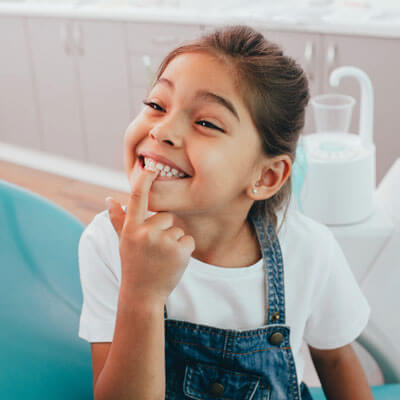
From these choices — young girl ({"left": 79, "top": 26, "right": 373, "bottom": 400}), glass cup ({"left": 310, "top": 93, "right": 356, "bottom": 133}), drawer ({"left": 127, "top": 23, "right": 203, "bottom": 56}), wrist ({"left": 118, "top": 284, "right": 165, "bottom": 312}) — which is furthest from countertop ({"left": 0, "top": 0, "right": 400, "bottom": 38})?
wrist ({"left": 118, "top": 284, "right": 165, "bottom": 312})

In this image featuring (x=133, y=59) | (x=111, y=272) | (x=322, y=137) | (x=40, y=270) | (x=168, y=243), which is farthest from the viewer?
(x=133, y=59)

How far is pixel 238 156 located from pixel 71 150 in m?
2.82

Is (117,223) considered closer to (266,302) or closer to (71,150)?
(266,302)

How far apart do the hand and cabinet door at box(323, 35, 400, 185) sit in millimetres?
1872

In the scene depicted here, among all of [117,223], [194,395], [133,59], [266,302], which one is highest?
[117,223]

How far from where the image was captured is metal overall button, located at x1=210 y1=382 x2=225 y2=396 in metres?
0.96

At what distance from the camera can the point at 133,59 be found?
3057 millimetres

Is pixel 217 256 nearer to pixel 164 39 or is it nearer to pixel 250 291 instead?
pixel 250 291

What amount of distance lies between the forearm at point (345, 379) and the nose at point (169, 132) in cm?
50

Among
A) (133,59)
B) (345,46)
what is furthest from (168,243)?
(133,59)

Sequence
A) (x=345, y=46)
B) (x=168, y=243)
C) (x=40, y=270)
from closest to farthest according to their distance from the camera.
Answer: (x=168, y=243) → (x=40, y=270) → (x=345, y=46)

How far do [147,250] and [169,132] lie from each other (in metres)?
0.16

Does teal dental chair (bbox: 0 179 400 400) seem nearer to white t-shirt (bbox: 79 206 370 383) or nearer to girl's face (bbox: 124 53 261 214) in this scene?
white t-shirt (bbox: 79 206 370 383)

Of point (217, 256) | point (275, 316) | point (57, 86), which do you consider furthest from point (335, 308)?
point (57, 86)
